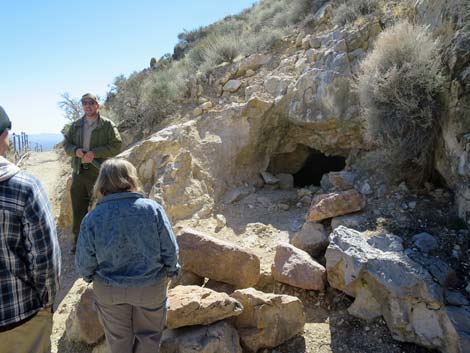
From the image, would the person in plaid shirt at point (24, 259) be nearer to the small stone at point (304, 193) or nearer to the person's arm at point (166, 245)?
the person's arm at point (166, 245)

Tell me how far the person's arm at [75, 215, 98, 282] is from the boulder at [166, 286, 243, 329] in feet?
2.65

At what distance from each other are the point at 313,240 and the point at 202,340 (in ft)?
5.70

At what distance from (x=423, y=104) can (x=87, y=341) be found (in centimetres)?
405

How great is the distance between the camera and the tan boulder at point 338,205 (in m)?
4.03

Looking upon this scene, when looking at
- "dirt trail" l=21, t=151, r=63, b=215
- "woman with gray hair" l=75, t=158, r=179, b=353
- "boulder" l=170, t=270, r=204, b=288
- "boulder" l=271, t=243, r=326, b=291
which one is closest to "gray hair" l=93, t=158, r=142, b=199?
"woman with gray hair" l=75, t=158, r=179, b=353

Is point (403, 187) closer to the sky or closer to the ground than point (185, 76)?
closer to the ground

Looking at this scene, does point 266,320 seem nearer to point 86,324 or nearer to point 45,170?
point 86,324

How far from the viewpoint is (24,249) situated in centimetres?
190

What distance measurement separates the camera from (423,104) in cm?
392

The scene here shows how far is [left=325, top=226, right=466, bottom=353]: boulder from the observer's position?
2756 millimetres

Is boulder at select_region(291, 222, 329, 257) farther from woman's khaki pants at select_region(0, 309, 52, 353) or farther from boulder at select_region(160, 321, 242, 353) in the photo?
woman's khaki pants at select_region(0, 309, 52, 353)

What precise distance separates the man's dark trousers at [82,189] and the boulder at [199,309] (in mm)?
2378

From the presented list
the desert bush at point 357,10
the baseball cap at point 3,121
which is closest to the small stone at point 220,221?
the baseball cap at point 3,121

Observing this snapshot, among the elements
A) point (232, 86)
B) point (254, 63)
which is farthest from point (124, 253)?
point (254, 63)
